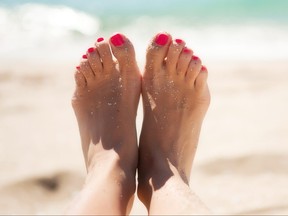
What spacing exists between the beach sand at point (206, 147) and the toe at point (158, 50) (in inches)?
15.7

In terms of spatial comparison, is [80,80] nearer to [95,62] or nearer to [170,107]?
[95,62]

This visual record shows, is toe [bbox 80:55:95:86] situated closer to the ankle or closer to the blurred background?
the blurred background

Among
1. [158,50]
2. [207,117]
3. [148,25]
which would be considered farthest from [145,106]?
[148,25]

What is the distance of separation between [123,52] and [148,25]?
131 inches

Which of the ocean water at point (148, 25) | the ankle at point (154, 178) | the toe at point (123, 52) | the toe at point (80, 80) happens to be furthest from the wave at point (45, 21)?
the ankle at point (154, 178)

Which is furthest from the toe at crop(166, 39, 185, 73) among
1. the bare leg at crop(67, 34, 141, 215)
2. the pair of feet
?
the bare leg at crop(67, 34, 141, 215)

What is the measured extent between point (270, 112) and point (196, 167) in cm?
62

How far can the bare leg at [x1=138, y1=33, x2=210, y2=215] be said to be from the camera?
5.10ft

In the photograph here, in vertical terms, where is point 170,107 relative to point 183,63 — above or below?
below

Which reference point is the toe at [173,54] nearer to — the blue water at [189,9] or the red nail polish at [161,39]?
the red nail polish at [161,39]

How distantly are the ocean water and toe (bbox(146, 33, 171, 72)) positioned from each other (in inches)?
77.8

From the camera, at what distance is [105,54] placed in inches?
70.4

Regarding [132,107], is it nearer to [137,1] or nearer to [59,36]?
[59,36]

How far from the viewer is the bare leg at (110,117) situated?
1315 mm
